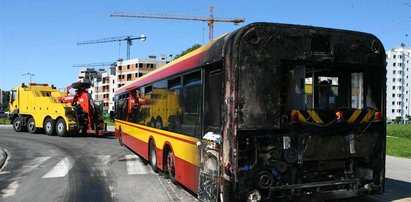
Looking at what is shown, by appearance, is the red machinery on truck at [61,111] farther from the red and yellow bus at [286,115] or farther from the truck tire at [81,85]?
the red and yellow bus at [286,115]

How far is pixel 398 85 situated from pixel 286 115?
137258 mm

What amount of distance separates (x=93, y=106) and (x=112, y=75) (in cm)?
11673

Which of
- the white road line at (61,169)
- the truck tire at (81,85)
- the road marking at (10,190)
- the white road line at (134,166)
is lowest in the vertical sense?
the road marking at (10,190)

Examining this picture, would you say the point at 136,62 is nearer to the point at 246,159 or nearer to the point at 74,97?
the point at 74,97

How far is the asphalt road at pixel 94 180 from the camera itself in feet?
28.9

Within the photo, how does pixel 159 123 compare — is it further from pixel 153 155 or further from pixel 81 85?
pixel 81 85

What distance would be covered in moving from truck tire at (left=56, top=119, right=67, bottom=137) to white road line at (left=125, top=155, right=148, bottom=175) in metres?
12.3

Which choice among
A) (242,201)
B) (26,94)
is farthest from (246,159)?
(26,94)

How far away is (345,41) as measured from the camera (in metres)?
6.90

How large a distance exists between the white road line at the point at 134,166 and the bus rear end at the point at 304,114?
6.14 m

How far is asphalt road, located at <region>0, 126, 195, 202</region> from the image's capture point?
8875 mm

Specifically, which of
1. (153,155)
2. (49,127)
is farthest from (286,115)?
(49,127)

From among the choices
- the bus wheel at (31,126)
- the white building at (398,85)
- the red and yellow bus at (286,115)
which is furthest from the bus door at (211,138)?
the white building at (398,85)

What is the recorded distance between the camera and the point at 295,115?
6.44 meters
